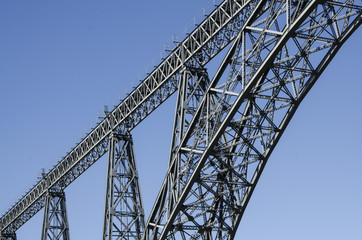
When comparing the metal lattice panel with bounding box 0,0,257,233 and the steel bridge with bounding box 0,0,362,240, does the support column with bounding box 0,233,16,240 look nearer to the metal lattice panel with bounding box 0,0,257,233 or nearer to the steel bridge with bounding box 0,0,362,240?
the metal lattice panel with bounding box 0,0,257,233

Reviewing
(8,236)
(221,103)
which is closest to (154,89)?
(221,103)

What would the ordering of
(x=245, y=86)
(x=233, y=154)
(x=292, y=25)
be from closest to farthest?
(x=292, y=25) < (x=245, y=86) < (x=233, y=154)

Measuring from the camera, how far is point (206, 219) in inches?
1219

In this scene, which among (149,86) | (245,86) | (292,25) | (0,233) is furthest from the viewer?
(0,233)

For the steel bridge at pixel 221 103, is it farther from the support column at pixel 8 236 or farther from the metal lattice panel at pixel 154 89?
the support column at pixel 8 236

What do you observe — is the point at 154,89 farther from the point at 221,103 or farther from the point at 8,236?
the point at 8,236

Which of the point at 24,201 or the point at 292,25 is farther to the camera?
the point at 24,201

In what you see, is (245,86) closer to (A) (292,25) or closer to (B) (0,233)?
(A) (292,25)

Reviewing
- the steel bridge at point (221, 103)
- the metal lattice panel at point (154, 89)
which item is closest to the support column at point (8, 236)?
the metal lattice panel at point (154, 89)

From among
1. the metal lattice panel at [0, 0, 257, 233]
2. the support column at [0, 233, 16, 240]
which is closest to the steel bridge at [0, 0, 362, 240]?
the metal lattice panel at [0, 0, 257, 233]

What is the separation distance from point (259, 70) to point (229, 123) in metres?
3.17

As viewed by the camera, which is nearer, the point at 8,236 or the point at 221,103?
the point at 221,103

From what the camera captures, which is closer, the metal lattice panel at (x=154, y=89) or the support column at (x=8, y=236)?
the metal lattice panel at (x=154, y=89)

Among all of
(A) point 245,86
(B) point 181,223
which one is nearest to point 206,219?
(B) point 181,223
